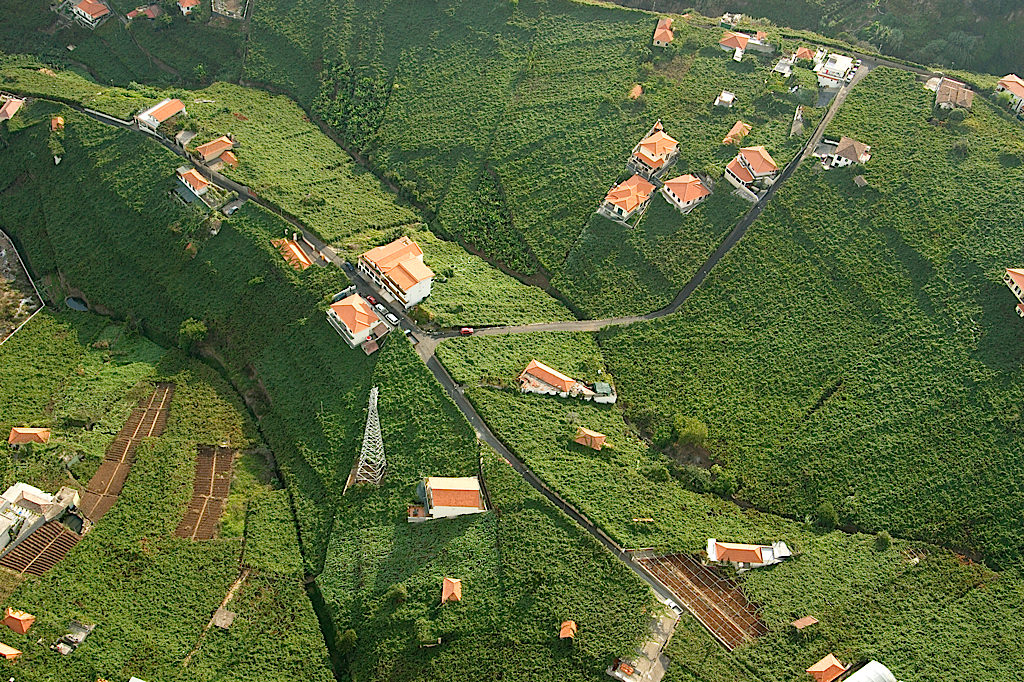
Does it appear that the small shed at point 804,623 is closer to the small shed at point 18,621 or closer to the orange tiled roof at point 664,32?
the small shed at point 18,621

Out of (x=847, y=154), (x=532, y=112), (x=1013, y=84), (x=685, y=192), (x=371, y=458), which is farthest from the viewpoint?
(x=532, y=112)

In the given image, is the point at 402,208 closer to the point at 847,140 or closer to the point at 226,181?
the point at 226,181

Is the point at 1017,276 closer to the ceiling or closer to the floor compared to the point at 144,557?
closer to the ceiling

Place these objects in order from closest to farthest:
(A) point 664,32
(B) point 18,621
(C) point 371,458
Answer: (B) point 18,621 < (C) point 371,458 < (A) point 664,32

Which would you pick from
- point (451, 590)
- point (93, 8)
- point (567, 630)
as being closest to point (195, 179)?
point (93, 8)

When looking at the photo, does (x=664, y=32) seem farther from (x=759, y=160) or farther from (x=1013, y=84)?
(x=1013, y=84)

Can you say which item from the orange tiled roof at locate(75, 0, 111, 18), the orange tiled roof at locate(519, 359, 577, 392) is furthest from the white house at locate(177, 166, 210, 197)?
the orange tiled roof at locate(75, 0, 111, 18)
